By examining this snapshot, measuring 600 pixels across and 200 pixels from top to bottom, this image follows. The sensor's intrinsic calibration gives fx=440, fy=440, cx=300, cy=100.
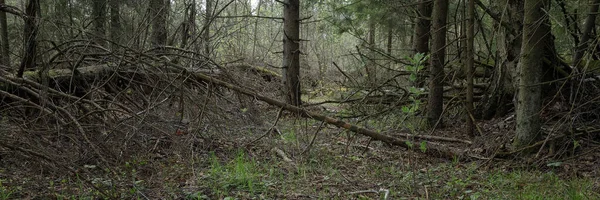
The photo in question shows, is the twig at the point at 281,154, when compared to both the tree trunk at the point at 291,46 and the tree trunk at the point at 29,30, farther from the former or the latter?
the tree trunk at the point at 29,30

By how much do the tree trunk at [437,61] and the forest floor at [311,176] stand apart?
4.01 feet

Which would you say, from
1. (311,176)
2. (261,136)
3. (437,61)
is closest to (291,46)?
(437,61)

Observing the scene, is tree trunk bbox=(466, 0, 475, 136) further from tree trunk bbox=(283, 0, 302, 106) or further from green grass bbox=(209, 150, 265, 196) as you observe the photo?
tree trunk bbox=(283, 0, 302, 106)

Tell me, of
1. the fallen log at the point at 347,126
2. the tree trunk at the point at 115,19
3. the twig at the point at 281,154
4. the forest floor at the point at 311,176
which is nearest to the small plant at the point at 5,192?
the forest floor at the point at 311,176

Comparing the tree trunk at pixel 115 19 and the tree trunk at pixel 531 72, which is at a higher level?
the tree trunk at pixel 115 19

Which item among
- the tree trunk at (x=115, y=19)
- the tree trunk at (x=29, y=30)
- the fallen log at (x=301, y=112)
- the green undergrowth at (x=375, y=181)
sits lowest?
the green undergrowth at (x=375, y=181)

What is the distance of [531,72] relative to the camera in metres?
4.79

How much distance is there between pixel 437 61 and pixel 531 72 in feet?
6.85

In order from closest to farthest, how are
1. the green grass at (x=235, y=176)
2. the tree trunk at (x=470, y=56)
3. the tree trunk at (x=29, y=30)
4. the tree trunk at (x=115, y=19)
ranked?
the green grass at (x=235, y=176) < the tree trunk at (x=29, y=30) < the tree trunk at (x=470, y=56) < the tree trunk at (x=115, y=19)

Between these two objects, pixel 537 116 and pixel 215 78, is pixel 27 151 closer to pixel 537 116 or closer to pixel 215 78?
pixel 215 78

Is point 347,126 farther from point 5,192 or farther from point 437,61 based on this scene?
point 5,192

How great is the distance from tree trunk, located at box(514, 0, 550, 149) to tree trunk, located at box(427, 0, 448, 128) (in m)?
1.72

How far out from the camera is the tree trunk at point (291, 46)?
857 cm

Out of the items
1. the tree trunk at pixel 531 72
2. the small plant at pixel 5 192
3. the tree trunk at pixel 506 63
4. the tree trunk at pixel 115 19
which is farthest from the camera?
the tree trunk at pixel 115 19
